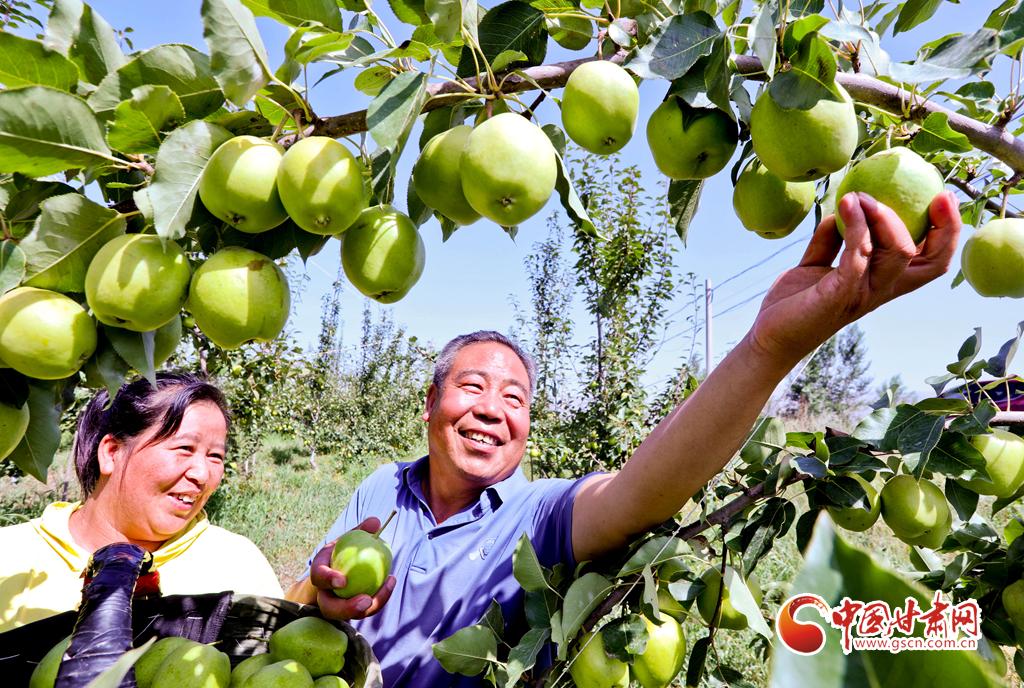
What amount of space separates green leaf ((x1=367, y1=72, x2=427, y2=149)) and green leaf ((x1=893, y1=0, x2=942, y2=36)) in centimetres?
73

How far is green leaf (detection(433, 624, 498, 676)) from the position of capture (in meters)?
1.34

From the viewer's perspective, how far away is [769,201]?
0.83 metres

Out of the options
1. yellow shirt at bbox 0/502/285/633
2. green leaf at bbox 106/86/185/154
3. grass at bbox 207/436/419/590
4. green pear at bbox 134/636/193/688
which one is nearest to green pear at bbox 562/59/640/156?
green leaf at bbox 106/86/185/154

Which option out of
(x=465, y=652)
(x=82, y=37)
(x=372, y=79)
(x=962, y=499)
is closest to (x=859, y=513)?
(x=962, y=499)

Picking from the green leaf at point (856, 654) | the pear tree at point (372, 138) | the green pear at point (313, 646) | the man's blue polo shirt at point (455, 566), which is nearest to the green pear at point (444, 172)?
the pear tree at point (372, 138)

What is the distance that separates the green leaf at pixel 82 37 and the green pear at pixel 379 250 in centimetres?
36

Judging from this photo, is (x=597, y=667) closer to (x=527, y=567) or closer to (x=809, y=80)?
(x=527, y=567)

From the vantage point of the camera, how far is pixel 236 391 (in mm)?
6590

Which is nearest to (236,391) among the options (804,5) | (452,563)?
(452,563)

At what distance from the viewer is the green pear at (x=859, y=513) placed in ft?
4.04

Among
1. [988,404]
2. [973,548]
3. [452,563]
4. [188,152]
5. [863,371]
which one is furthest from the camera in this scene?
[863,371]

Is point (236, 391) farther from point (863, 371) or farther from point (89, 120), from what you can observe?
point (863, 371)

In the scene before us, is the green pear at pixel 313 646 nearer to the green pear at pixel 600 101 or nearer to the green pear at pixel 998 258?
the green pear at pixel 600 101

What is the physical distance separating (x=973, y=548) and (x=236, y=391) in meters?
6.45
